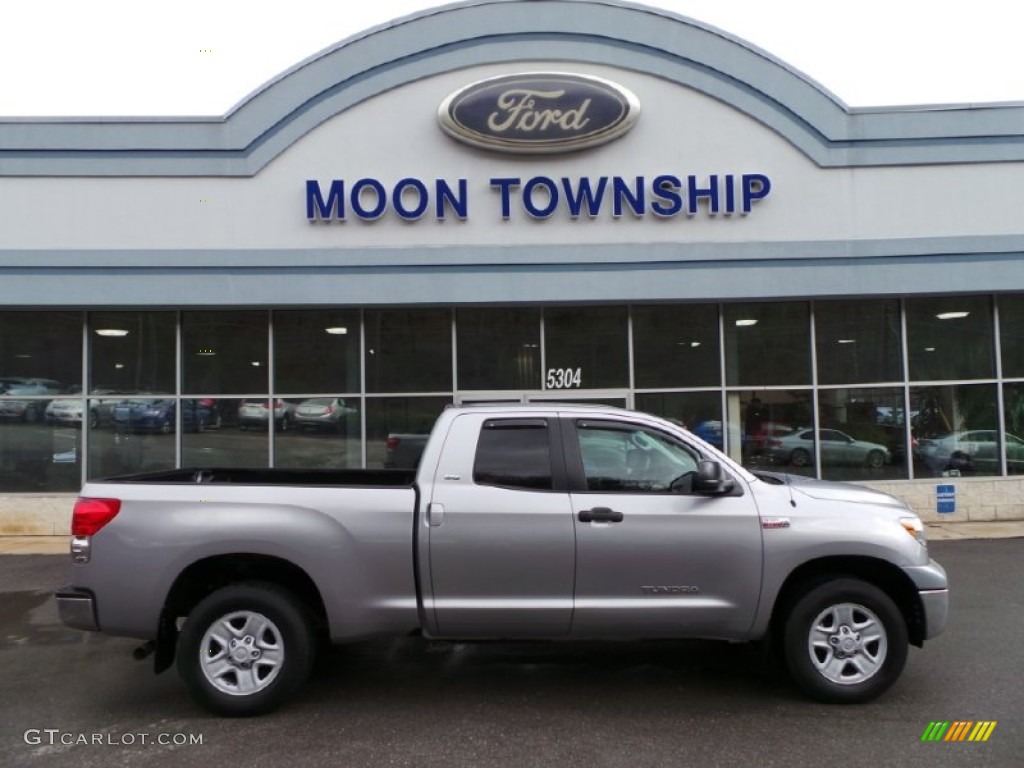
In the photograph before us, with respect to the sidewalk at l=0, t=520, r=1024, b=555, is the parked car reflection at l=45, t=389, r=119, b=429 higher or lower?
higher

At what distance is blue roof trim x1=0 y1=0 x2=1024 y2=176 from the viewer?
36.7 feet

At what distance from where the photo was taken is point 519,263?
1115 cm

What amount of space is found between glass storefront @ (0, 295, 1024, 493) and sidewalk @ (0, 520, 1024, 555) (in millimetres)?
840

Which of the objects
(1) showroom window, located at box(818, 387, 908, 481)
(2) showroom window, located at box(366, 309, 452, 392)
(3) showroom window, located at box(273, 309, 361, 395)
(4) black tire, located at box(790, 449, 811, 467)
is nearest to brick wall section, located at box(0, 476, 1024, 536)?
(1) showroom window, located at box(818, 387, 908, 481)

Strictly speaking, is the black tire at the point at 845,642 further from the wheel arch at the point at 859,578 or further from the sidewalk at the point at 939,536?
the sidewalk at the point at 939,536

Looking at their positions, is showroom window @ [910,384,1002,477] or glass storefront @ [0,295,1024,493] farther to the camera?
showroom window @ [910,384,1002,477]

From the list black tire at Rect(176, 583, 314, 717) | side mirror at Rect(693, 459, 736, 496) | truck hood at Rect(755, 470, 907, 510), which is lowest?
black tire at Rect(176, 583, 314, 717)

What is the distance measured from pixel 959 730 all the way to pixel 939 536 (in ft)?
22.9

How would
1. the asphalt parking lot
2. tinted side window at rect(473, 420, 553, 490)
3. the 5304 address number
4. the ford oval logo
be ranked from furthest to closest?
the 5304 address number → the ford oval logo → tinted side window at rect(473, 420, 553, 490) → the asphalt parking lot

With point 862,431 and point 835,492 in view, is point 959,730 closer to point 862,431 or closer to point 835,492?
point 835,492

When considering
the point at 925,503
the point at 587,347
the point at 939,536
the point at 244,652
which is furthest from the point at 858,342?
the point at 244,652

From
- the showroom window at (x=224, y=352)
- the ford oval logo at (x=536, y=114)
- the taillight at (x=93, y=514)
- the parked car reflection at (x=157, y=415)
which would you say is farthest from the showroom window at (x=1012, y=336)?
the taillight at (x=93, y=514)

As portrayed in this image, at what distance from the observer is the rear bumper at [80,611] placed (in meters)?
4.60

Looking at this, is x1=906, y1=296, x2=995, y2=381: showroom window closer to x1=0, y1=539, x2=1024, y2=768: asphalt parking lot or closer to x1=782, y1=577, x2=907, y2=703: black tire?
x1=0, y1=539, x2=1024, y2=768: asphalt parking lot
